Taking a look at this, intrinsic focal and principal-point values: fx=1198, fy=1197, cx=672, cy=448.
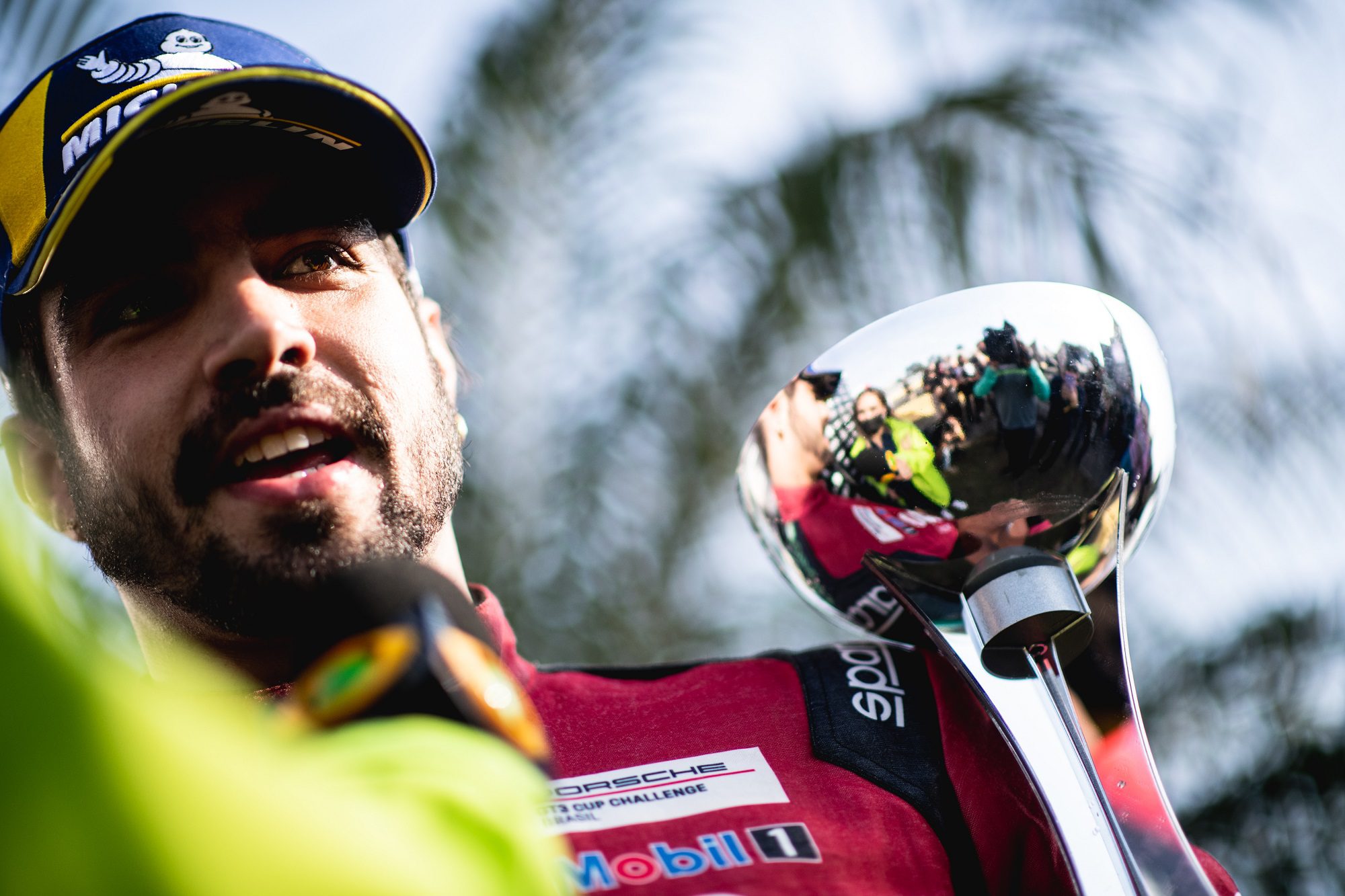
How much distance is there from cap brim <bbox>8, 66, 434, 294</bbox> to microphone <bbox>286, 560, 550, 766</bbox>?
23.5 inches

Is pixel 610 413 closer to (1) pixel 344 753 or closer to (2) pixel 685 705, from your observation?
(2) pixel 685 705

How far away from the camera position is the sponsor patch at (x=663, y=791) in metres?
1.09

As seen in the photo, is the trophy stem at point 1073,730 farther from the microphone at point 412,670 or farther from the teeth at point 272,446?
the teeth at point 272,446

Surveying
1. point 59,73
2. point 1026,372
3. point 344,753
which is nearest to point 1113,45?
point 1026,372

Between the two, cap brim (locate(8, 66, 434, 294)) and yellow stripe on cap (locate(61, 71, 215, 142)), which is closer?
cap brim (locate(8, 66, 434, 294))

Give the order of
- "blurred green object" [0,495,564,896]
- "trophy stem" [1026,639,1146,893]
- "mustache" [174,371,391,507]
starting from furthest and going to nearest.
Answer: "mustache" [174,371,391,507]
"trophy stem" [1026,639,1146,893]
"blurred green object" [0,495,564,896]

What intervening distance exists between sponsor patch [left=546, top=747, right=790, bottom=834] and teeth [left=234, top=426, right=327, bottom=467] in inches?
16.5

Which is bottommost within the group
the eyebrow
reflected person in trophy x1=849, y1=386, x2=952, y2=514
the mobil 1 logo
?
the mobil 1 logo

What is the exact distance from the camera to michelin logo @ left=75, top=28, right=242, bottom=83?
4.27 ft

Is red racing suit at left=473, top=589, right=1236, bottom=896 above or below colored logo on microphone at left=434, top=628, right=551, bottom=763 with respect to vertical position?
→ below

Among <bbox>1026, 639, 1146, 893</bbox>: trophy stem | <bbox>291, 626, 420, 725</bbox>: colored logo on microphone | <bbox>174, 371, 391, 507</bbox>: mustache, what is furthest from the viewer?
<bbox>174, 371, 391, 507</bbox>: mustache

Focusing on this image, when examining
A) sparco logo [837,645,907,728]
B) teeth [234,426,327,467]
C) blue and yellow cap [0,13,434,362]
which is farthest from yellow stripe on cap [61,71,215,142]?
sparco logo [837,645,907,728]

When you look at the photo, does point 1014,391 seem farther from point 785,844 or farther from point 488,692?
point 488,692

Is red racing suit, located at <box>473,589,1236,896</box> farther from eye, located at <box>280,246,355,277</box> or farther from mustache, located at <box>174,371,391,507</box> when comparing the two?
eye, located at <box>280,246,355,277</box>
